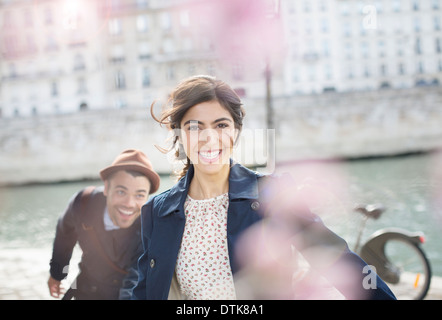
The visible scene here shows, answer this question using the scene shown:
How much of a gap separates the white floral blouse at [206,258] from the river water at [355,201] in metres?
1.57

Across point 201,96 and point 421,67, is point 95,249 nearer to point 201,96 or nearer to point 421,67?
point 201,96

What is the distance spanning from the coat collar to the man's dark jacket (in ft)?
2.81

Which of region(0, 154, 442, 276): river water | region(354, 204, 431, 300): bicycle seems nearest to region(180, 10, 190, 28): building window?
region(0, 154, 442, 276): river water

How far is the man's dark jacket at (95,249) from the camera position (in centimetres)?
216

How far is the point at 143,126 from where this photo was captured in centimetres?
2458

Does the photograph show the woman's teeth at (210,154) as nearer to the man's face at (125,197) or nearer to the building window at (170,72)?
the man's face at (125,197)

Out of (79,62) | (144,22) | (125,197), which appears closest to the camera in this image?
(125,197)

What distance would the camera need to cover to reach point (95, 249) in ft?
7.28

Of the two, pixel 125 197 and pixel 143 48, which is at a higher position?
pixel 143 48

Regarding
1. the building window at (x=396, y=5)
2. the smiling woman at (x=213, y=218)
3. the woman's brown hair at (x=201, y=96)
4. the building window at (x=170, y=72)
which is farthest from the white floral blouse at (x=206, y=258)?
the building window at (x=396, y=5)

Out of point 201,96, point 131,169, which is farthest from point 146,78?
point 201,96

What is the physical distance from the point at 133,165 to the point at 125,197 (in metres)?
0.16
